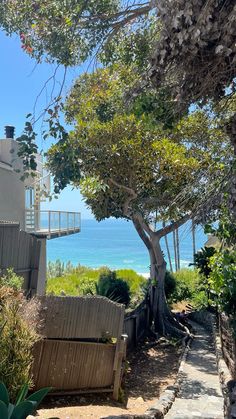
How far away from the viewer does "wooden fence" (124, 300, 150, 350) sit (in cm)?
1211

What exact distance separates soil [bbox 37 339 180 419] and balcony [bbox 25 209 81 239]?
6.13 metres

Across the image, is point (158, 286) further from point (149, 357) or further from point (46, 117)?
point (46, 117)

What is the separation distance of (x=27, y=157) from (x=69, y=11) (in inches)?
93.2

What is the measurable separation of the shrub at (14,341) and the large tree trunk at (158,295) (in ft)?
31.6

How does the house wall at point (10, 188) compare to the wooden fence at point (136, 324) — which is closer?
the wooden fence at point (136, 324)

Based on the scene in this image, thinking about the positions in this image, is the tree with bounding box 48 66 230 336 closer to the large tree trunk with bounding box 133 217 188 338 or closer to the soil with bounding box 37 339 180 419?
the large tree trunk with bounding box 133 217 188 338

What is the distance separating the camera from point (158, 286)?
15391 millimetres

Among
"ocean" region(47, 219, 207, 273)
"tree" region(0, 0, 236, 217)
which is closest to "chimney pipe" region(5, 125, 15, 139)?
"tree" region(0, 0, 236, 217)

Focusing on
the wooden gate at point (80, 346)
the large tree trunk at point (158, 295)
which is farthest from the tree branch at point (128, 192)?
the wooden gate at point (80, 346)

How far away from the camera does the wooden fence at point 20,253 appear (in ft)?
25.0

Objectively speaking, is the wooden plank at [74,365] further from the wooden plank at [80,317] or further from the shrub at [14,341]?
the shrub at [14,341]

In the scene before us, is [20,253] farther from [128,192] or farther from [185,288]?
[185,288]

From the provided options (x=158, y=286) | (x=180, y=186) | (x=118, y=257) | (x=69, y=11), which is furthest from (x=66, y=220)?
(x=118, y=257)

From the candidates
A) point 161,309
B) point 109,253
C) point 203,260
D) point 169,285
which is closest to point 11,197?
point 161,309
